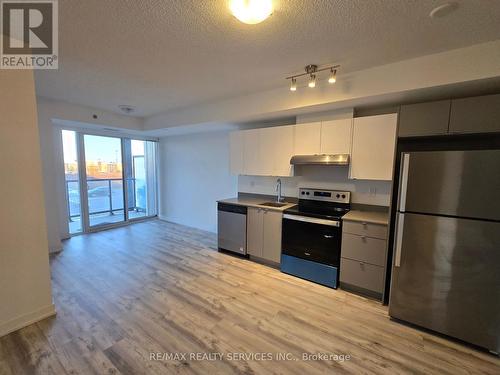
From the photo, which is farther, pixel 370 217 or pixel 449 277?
pixel 370 217

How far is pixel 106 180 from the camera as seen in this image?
522 centimetres

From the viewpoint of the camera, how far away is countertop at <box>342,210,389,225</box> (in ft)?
8.07

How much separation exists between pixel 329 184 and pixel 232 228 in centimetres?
170

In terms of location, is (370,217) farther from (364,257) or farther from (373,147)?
(373,147)

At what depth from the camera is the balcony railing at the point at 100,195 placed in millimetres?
4648

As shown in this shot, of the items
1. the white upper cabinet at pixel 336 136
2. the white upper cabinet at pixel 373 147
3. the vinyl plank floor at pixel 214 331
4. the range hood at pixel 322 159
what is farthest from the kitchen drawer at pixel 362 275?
the white upper cabinet at pixel 336 136

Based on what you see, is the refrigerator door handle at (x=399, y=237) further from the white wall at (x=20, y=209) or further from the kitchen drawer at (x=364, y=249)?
the white wall at (x=20, y=209)

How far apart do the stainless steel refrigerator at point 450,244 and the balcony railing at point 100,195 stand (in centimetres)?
567

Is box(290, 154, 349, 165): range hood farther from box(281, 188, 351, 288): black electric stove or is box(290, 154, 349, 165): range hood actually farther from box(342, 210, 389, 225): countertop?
box(342, 210, 389, 225): countertop

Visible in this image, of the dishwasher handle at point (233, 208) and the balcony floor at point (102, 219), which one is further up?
the dishwasher handle at point (233, 208)

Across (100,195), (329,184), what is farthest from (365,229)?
(100,195)

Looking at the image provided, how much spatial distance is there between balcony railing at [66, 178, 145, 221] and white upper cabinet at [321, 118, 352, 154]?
4.81 meters

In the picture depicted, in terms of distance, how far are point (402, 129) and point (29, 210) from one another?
3.70 metres

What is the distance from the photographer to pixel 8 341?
1.88 m
